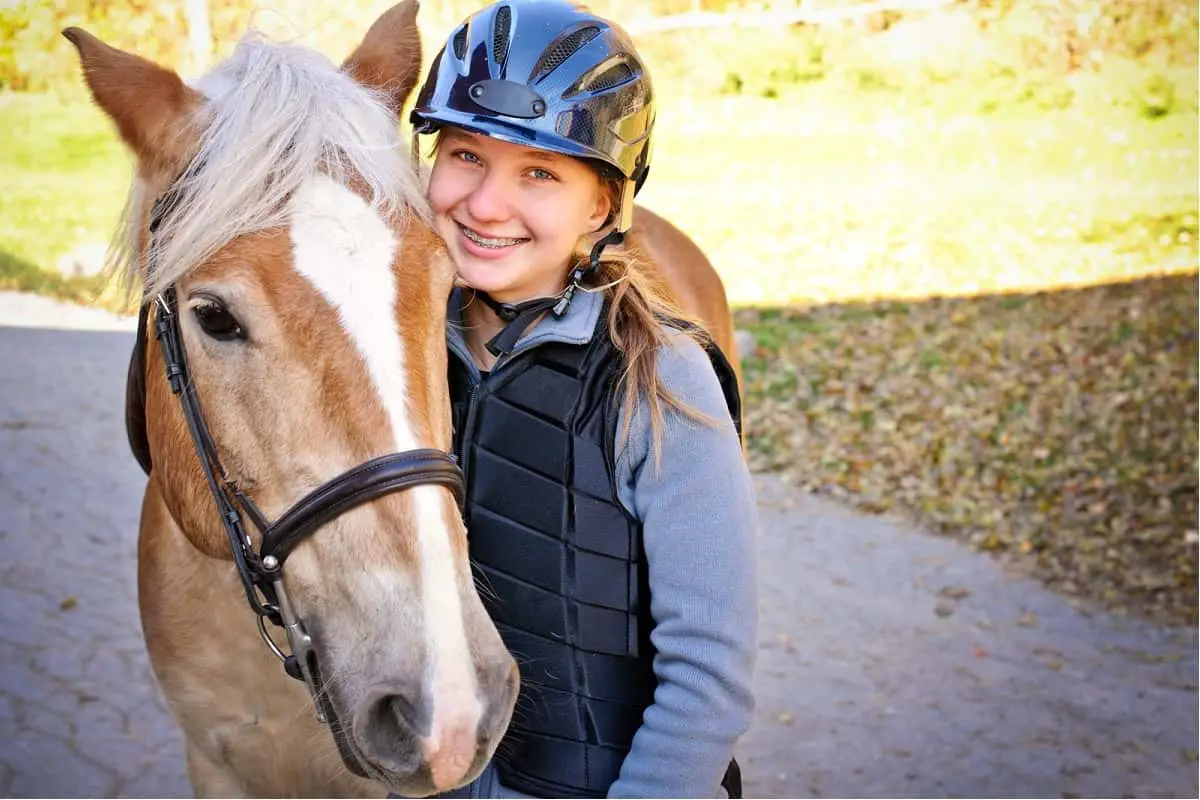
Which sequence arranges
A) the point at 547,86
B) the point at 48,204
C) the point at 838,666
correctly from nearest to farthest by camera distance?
1. the point at 547,86
2. the point at 838,666
3. the point at 48,204

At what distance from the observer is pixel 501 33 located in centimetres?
196

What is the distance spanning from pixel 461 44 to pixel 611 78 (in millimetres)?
294

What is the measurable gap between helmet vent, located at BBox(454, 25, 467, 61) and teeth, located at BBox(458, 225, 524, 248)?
35 cm

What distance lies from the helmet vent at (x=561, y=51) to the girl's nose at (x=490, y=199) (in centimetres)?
20

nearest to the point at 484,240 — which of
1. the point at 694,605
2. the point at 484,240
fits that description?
the point at 484,240

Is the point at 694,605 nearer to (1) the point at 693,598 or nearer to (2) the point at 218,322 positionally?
(1) the point at 693,598

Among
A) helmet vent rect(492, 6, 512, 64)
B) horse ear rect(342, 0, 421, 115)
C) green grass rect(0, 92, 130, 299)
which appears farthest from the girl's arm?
green grass rect(0, 92, 130, 299)

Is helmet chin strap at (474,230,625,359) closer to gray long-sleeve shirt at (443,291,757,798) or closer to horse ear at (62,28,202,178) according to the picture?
gray long-sleeve shirt at (443,291,757,798)

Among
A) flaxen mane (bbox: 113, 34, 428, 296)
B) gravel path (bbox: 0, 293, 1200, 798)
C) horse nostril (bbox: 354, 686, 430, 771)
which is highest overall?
flaxen mane (bbox: 113, 34, 428, 296)

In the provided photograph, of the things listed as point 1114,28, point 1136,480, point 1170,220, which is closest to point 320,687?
point 1136,480

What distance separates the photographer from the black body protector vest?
1801 millimetres

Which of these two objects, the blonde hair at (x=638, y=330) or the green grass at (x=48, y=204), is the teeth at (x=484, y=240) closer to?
the blonde hair at (x=638, y=330)

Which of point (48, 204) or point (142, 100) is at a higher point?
point (142, 100)

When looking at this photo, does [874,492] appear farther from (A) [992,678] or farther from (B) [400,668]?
(B) [400,668]
